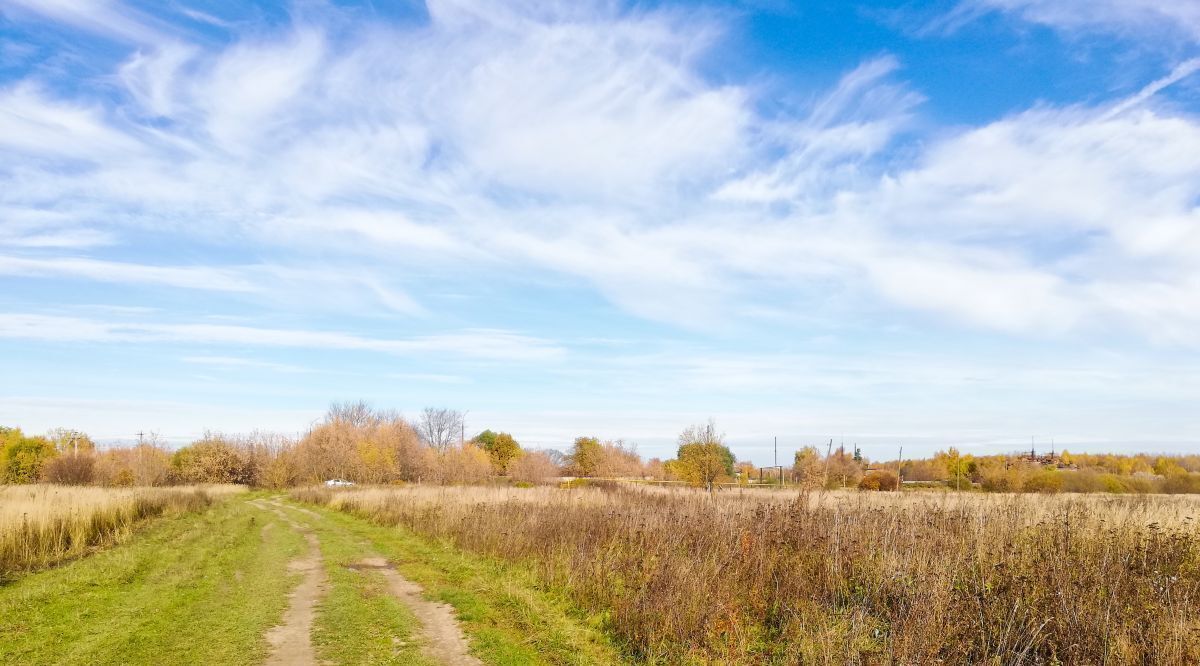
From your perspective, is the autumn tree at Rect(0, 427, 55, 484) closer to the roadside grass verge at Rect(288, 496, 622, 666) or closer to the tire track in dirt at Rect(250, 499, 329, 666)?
the tire track in dirt at Rect(250, 499, 329, 666)

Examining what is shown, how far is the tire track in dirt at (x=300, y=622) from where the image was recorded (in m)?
7.65

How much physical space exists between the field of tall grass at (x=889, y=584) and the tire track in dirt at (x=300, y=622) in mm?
3849

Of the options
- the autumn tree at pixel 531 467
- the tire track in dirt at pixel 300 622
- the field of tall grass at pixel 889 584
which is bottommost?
the autumn tree at pixel 531 467

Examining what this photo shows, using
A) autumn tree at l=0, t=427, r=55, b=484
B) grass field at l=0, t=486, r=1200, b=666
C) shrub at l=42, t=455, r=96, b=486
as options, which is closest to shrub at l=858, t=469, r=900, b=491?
grass field at l=0, t=486, r=1200, b=666

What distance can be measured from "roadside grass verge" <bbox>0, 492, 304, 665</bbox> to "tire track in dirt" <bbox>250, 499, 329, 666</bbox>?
0.19m

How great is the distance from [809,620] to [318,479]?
→ 64.0 m

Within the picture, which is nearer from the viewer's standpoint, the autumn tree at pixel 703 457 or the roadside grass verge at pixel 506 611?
the roadside grass verge at pixel 506 611

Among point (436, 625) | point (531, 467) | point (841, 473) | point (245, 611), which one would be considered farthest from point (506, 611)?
point (531, 467)

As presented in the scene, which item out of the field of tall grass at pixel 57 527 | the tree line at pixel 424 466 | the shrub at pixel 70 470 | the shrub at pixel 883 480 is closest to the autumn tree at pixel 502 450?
the tree line at pixel 424 466

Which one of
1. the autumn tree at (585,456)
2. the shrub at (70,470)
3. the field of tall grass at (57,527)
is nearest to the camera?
the field of tall grass at (57,527)

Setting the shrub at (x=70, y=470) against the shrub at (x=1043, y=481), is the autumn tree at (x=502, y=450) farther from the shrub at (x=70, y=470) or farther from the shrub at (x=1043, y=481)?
the shrub at (x=1043, y=481)

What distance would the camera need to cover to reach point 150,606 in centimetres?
999

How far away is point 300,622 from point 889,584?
8244 millimetres

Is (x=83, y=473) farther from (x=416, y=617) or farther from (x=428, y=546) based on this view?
(x=416, y=617)
